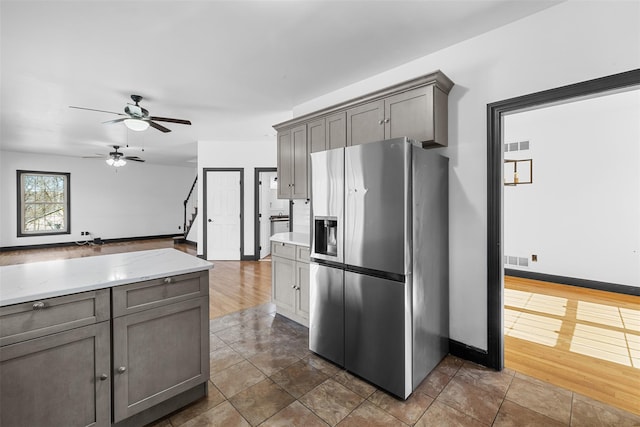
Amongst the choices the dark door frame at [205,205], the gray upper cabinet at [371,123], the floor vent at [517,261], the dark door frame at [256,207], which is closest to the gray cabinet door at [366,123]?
the gray upper cabinet at [371,123]

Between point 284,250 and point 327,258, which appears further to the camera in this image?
point 284,250

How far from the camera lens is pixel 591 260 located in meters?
4.38

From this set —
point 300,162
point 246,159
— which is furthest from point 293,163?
point 246,159

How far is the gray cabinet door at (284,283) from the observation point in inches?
127

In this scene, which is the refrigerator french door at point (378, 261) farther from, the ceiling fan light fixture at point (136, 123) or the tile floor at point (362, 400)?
the ceiling fan light fixture at point (136, 123)

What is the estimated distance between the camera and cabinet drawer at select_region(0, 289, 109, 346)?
129 centimetres

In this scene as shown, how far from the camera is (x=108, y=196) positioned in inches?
358

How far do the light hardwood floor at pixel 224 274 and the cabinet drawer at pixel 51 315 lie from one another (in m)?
2.04

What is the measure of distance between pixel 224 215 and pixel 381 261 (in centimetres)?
542

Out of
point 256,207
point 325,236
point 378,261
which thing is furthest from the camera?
point 256,207

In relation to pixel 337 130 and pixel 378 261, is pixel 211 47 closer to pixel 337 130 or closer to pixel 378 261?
pixel 337 130

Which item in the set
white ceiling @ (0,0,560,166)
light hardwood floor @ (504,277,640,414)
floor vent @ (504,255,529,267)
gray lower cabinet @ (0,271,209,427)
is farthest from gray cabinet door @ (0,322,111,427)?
floor vent @ (504,255,529,267)

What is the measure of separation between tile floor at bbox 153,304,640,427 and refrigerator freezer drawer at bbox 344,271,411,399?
0.13 metres

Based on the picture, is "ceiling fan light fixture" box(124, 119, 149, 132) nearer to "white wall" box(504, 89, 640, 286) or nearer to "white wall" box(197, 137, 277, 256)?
"white wall" box(197, 137, 277, 256)
